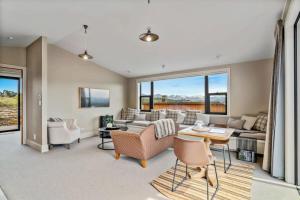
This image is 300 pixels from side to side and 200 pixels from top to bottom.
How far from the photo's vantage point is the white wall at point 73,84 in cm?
485

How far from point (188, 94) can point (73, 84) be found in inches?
159

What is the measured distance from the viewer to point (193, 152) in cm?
210

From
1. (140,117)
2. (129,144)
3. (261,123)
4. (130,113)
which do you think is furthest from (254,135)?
(130,113)

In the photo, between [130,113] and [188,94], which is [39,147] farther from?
[188,94]

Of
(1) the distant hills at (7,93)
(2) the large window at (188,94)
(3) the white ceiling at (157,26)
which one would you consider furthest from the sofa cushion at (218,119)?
(1) the distant hills at (7,93)

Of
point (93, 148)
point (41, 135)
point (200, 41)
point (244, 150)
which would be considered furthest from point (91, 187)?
point (200, 41)

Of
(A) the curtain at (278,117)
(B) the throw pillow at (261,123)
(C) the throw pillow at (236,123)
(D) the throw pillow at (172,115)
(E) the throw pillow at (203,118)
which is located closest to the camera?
(A) the curtain at (278,117)

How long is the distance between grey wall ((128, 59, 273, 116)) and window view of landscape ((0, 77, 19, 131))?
7855mm

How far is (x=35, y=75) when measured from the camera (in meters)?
4.30

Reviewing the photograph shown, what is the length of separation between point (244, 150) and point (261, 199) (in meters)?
1.49

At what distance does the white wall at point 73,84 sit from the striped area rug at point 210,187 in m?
3.87

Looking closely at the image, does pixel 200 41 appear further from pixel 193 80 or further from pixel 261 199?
pixel 261 199

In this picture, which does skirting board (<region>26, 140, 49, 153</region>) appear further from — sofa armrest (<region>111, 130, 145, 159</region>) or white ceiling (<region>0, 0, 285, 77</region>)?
white ceiling (<region>0, 0, 285, 77</region>)

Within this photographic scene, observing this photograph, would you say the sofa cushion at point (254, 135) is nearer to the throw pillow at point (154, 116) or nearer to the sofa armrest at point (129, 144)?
the sofa armrest at point (129, 144)
